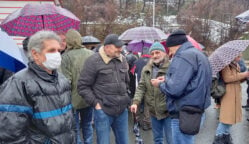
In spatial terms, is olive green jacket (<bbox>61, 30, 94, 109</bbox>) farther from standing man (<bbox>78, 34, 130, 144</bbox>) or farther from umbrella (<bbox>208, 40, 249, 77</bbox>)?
umbrella (<bbox>208, 40, 249, 77</bbox>)

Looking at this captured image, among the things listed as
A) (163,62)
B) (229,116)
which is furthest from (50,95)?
(229,116)

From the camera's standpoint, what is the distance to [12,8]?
455 inches

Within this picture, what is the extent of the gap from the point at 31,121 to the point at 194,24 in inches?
927

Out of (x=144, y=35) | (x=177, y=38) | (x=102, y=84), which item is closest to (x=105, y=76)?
(x=102, y=84)

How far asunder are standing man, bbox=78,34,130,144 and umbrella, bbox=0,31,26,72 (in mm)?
1305

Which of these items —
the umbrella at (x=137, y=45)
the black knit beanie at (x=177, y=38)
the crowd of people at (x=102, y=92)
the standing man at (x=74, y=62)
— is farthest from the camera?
the umbrella at (x=137, y=45)

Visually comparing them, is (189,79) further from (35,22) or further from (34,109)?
(35,22)

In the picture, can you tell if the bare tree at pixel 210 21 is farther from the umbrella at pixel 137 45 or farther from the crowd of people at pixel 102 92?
the crowd of people at pixel 102 92

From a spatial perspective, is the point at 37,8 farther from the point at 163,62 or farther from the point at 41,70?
the point at 41,70

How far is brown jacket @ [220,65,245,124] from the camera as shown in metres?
4.77

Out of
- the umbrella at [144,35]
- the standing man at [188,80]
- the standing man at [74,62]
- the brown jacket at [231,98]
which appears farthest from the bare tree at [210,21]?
the standing man at [188,80]

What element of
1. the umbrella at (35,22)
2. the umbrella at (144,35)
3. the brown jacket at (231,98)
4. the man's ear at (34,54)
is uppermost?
the umbrella at (35,22)

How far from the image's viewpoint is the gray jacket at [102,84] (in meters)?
3.88

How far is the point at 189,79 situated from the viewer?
3.29 metres
